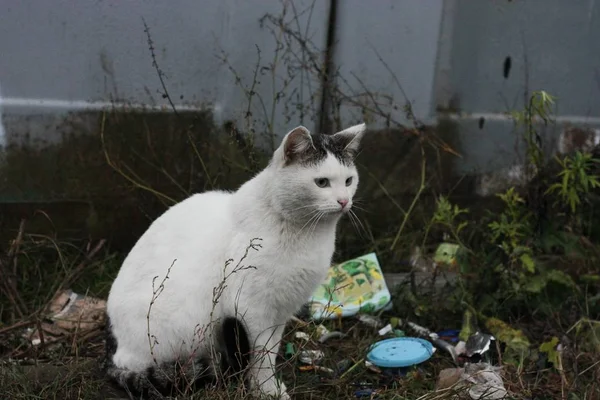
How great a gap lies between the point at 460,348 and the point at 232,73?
2.19 m

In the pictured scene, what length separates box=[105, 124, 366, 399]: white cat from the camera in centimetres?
253

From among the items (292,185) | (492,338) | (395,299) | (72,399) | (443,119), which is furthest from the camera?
(443,119)

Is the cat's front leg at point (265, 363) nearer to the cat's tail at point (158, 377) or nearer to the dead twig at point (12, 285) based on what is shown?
the cat's tail at point (158, 377)

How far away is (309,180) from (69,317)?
5.75 ft

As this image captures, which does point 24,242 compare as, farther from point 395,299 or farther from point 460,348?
point 460,348

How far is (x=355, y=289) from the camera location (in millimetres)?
3779

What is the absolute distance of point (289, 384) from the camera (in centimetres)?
288

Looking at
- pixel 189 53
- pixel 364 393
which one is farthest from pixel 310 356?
pixel 189 53

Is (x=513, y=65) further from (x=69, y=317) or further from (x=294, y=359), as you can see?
(x=69, y=317)

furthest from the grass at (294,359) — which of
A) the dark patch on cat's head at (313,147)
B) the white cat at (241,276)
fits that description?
the dark patch on cat's head at (313,147)

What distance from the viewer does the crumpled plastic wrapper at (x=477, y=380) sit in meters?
2.69

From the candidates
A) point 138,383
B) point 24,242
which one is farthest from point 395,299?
point 24,242

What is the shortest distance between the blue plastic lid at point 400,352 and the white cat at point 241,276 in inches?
24.5

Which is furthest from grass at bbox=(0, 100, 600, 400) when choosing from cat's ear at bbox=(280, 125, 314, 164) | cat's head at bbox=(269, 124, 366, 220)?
cat's ear at bbox=(280, 125, 314, 164)
